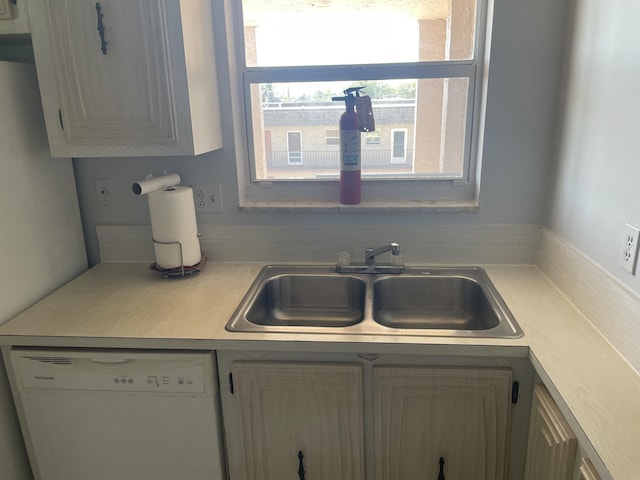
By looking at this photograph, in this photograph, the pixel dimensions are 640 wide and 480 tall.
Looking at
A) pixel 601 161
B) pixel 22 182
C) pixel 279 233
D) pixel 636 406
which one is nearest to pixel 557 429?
pixel 636 406

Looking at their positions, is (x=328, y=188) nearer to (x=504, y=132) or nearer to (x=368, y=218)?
(x=368, y=218)

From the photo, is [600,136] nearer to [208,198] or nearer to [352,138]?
[352,138]

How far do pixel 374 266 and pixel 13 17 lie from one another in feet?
4.65

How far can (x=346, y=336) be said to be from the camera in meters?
1.31

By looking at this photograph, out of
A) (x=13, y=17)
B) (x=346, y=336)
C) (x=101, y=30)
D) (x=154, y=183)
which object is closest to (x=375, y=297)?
(x=346, y=336)

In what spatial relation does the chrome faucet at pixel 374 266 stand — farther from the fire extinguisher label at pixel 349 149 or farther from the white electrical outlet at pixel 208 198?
the white electrical outlet at pixel 208 198

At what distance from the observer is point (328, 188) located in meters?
1.91

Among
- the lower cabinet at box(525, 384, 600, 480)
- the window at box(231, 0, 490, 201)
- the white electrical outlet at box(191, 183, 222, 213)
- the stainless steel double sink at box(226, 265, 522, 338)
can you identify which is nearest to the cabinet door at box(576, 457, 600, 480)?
the lower cabinet at box(525, 384, 600, 480)

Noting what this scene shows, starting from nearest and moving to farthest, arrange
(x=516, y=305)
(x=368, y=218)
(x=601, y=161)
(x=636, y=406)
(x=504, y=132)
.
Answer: (x=636, y=406), (x=601, y=161), (x=516, y=305), (x=504, y=132), (x=368, y=218)

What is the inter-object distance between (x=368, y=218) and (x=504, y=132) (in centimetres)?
57

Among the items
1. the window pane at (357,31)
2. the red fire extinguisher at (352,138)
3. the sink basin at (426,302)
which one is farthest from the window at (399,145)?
the sink basin at (426,302)

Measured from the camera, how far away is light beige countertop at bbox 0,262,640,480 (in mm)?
998

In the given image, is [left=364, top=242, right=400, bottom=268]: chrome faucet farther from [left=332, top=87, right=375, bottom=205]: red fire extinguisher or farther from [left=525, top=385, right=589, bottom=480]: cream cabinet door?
[left=525, top=385, right=589, bottom=480]: cream cabinet door

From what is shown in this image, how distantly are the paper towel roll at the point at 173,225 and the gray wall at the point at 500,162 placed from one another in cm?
16
